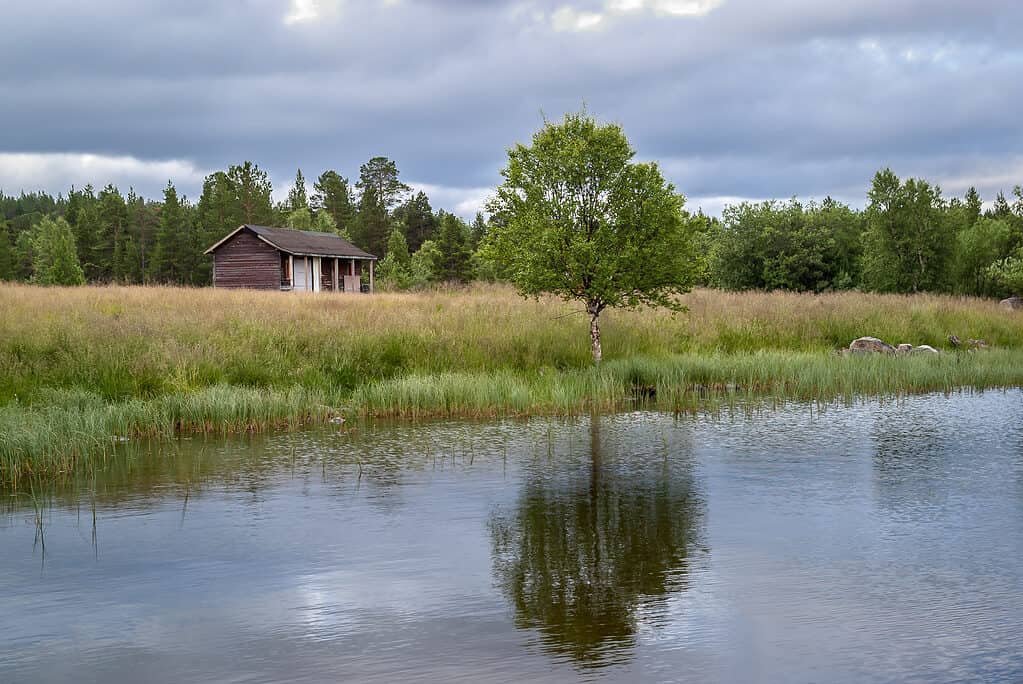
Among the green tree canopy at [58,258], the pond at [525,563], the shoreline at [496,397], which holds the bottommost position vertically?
the pond at [525,563]

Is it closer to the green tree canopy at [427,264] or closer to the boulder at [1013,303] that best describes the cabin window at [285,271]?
the green tree canopy at [427,264]

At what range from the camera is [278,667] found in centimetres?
Result: 736

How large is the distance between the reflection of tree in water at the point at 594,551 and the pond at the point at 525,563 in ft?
0.14

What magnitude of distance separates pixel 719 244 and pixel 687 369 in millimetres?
37158

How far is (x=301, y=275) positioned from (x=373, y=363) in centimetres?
3700

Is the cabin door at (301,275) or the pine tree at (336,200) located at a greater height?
the pine tree at (336,200)

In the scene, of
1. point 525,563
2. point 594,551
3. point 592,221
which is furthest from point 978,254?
point 525,563

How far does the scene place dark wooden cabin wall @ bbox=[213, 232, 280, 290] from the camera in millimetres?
56656

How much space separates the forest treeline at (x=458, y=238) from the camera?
5316 cm

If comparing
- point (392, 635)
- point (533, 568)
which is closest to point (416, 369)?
point (533, 568)

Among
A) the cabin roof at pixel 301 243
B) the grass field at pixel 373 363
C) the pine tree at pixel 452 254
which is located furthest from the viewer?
the pine tree at pixel 452 254

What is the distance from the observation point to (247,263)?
57.2 meters

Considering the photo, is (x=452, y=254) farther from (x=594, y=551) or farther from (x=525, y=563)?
(x=525, y=563)

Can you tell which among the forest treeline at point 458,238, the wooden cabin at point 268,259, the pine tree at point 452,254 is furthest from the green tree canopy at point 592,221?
the pine tree at point 452,254
